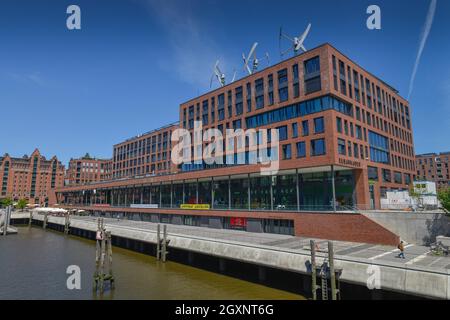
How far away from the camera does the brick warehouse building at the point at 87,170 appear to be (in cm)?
16300

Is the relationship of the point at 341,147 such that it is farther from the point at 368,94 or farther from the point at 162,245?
the point at 162,245

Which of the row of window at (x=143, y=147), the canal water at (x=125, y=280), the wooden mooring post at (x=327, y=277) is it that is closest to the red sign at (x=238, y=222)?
the canal water at (x=125, y=280)

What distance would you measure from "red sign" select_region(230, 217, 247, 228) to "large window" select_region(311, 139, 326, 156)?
1462cm

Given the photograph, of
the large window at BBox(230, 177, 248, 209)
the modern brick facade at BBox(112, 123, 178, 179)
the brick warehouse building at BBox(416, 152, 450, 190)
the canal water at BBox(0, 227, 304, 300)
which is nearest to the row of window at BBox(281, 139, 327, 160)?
the large window at BBox(230, 177, 248, 209)

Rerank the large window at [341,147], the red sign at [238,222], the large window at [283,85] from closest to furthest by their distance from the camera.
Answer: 1. the large window at [341,147]
2. the red sign at [238,222]
3. the large window at [283,85]

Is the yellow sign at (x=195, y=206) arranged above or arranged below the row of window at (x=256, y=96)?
below

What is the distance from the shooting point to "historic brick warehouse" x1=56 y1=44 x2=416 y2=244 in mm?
41406

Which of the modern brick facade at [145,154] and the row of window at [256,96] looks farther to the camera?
the modern brick facade at [145,154]

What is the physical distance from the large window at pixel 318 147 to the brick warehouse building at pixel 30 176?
173 m

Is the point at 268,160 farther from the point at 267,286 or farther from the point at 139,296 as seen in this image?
the point at 139,296

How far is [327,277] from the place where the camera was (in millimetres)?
22250

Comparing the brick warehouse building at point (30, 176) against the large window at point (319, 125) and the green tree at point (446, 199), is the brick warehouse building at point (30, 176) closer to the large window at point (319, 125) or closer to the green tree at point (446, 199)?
the large window at point (319, 125)

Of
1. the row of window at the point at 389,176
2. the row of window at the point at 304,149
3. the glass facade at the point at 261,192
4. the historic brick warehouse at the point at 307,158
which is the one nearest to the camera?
the historic brick warehouse at the point at 307,158

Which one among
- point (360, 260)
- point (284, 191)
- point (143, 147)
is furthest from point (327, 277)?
point (143, 147)
